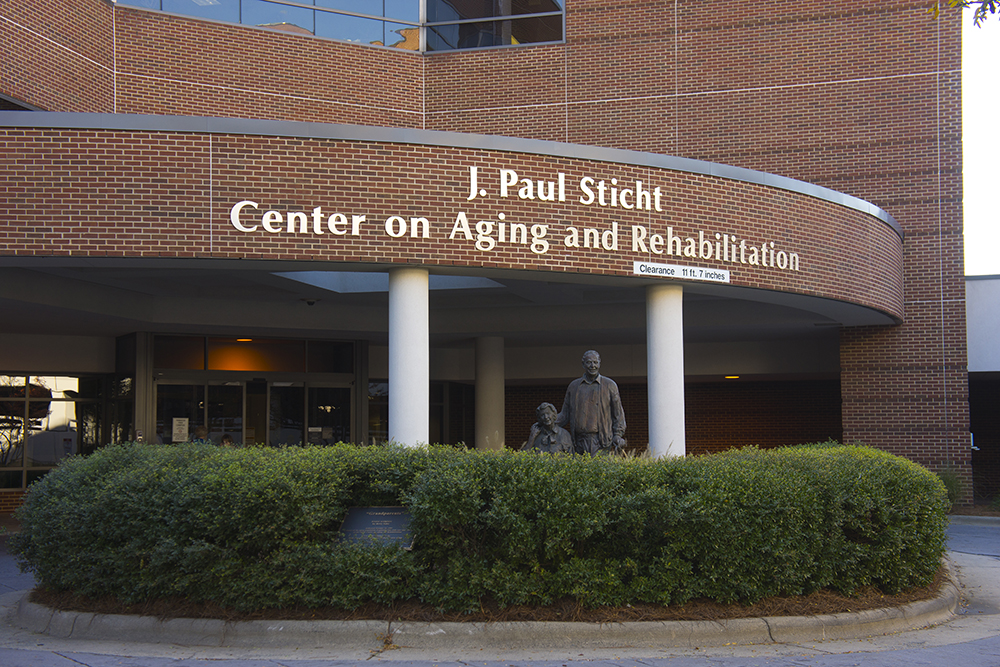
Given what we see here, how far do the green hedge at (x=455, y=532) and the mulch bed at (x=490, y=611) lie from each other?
0.27 feet

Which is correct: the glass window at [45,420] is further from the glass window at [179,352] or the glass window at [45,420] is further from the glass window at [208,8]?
the glass window at [208,8]

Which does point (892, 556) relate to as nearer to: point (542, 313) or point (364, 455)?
point (364, 455)

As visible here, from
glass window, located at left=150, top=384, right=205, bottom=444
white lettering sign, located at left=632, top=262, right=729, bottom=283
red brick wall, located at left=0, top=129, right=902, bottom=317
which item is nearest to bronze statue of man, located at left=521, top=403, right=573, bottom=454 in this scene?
red brick wall, located at left=0, top=129, right=902, bottom=317

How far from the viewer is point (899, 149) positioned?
1878cm

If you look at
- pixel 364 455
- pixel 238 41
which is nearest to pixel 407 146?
pixel 364 455

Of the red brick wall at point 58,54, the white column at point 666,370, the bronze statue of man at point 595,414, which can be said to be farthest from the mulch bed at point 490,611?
the red brick wall at point 58,54

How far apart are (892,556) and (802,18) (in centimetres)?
1415

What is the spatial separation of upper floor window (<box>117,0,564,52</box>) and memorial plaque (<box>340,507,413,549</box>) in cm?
1428

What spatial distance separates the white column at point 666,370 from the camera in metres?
13.2

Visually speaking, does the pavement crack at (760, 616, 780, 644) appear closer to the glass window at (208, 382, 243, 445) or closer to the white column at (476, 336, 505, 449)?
the white column at (476, 336, 505, 449)

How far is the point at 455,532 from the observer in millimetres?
7543

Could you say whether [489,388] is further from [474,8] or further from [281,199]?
[281,199]

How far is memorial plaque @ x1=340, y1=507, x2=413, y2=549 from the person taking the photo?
7.74m

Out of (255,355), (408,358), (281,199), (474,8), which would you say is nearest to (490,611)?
(408,358)
